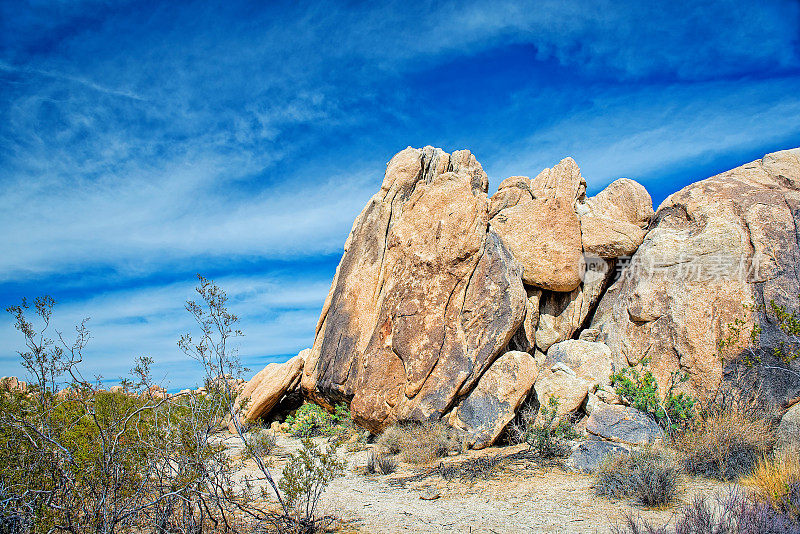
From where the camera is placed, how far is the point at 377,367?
12.2m

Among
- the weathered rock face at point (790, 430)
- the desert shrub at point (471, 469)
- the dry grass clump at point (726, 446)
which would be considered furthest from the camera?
the desert shrub at point (471, 469)

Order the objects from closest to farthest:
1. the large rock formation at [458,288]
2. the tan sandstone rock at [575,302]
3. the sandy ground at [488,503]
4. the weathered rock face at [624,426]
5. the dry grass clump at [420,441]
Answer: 1. the sandy ground at [488,503]
2. the weathered rock face at [624,426]
3. the dry grass clump at [420,441]
4. the large rock formation at [458,288]
5. the tan sandstone rock at [575,302]

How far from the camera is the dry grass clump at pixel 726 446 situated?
7941 millimetres

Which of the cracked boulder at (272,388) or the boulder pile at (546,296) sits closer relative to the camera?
the boulder pile at (546,296)

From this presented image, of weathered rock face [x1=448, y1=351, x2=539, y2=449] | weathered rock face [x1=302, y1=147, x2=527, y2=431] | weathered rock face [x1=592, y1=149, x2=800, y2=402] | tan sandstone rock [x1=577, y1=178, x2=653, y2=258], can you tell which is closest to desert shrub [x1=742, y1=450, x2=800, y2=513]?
weathered rock face [x1=592, y1=149, x2=800, y2=402]

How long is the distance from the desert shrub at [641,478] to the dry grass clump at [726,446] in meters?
0.51

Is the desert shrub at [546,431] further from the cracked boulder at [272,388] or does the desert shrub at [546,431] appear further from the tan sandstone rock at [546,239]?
the cracked boulder at [272,388]

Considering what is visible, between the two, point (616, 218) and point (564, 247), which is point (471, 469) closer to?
point (564, 247)

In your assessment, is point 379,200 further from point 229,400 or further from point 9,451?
point 9,451

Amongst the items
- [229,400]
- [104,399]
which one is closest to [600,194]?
[229,400]

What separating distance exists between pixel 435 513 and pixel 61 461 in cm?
507

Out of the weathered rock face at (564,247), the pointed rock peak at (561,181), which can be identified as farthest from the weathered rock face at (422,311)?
the pointed rock peak at (561,181)

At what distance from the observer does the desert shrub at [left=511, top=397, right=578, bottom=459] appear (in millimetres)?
9836

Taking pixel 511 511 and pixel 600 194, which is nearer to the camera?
pixel 511 511
